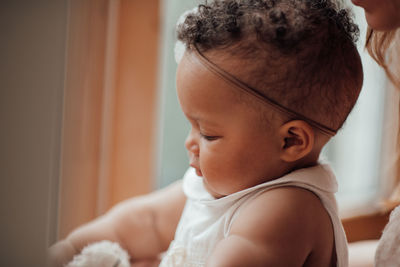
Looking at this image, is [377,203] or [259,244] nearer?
[259,244]

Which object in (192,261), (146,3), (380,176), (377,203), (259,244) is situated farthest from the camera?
(380,176)

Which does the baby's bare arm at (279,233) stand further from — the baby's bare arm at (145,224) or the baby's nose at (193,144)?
the baby's bare arm at (145,224)

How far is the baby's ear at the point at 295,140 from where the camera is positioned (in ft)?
1.97

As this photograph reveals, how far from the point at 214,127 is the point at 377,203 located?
1206mm

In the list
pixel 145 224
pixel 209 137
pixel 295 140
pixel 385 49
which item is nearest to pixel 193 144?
pixel 209 137

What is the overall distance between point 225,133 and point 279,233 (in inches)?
6.0

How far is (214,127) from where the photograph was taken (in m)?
0.61

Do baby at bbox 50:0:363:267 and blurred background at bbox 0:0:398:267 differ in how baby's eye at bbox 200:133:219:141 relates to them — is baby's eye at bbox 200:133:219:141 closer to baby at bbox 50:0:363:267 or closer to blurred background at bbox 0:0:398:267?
baby at bbox 50:0:363:267

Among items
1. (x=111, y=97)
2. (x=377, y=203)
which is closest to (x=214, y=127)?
(x=111, y=97)

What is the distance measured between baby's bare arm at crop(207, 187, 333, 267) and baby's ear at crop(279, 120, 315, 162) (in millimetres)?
50

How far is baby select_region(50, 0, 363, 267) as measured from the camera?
0.57m

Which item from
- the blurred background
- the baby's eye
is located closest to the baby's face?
the baby's eye

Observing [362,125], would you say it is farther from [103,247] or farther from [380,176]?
[103,247]

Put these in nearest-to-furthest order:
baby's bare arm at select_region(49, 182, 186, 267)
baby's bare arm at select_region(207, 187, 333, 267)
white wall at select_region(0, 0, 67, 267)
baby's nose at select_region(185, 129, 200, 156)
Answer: white wall at select_region(0, 0, 67, 267) → baby's bare arm at select_region(207, 187, 333, 267) → baby's nose at select_region(185, 129, 200, 156) → baby's bare arm at select_region(49, 182, 186, 267)
